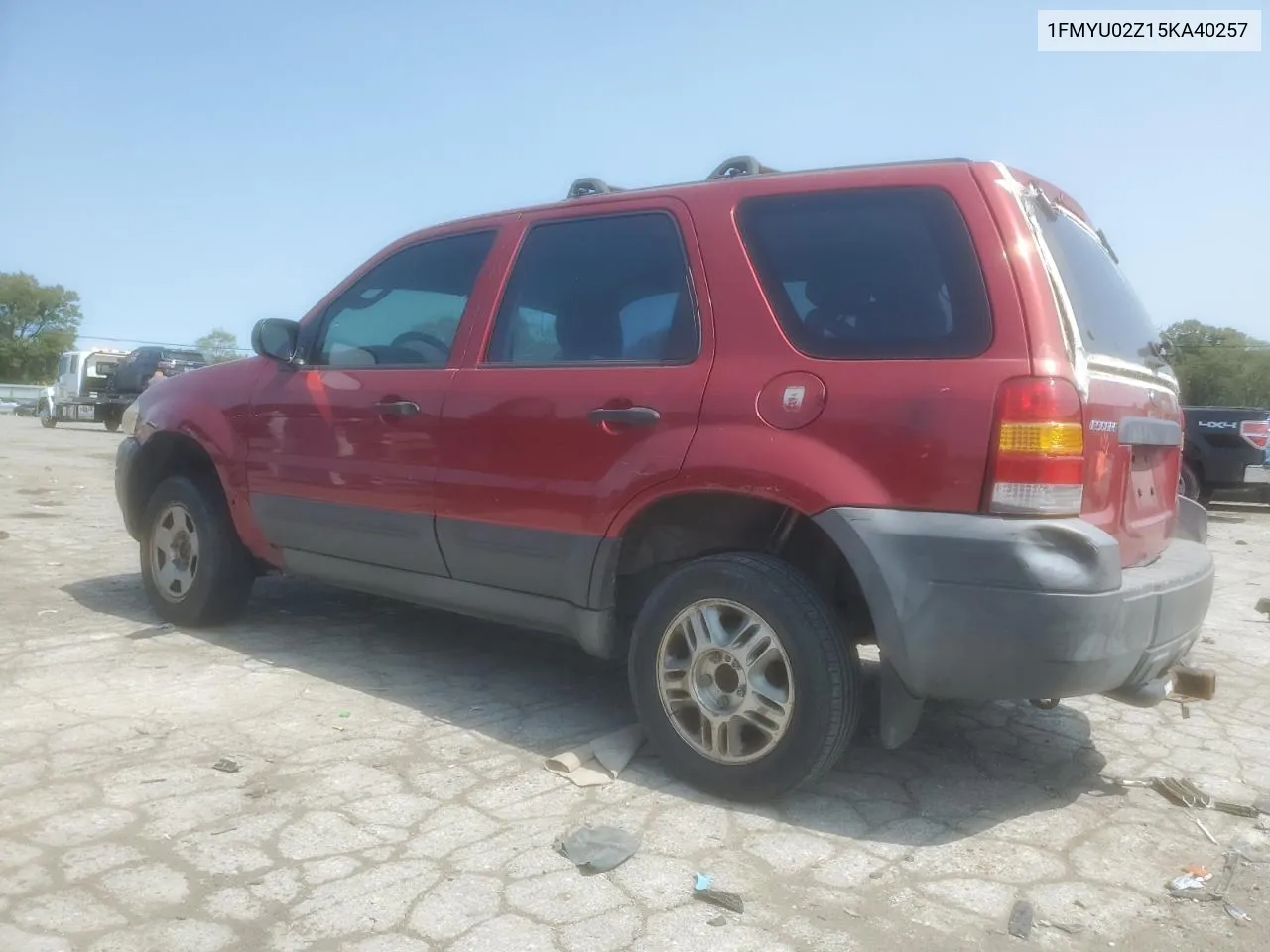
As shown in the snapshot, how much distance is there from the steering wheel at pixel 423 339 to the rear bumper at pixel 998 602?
181 centimetres

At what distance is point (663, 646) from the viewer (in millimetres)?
3305

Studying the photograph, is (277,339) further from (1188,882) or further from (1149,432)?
(1188,882)

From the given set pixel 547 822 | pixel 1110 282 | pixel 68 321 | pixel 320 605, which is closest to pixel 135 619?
pixel 320 605

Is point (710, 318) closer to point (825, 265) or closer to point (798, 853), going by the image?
point (825, 265)

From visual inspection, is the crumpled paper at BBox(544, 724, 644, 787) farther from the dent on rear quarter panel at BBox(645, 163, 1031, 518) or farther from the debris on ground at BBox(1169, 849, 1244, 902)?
the debris on ground at BBox(1169, 849, 1244, 902)

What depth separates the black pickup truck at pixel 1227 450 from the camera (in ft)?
39.3

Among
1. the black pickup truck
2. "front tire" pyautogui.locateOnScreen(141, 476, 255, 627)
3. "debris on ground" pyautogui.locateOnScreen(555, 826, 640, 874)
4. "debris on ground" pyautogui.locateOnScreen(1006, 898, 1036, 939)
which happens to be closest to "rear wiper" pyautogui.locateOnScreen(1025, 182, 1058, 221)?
"debris on ground" pyautogui.locateOnScreen(1006, 898, 1036, 939)

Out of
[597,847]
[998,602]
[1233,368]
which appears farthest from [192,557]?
[1233,368]

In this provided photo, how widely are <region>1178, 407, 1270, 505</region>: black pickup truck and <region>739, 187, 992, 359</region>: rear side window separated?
410 inches

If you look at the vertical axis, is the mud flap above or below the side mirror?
below

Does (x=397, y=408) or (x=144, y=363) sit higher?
(x=144, y=363)

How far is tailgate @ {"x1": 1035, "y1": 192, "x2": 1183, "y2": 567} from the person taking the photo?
289 cm

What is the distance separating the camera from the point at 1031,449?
2705 millimetres

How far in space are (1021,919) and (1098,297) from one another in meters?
1.86
